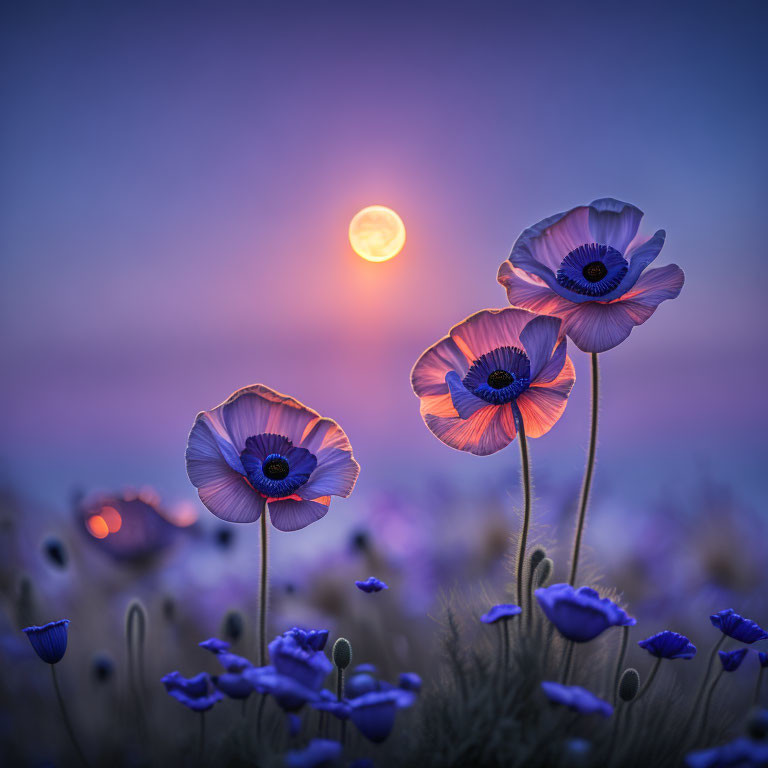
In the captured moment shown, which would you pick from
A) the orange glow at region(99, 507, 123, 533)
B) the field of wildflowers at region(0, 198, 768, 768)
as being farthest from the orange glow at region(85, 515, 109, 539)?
the field of wildflowers at region(0, 198, 768, 768)

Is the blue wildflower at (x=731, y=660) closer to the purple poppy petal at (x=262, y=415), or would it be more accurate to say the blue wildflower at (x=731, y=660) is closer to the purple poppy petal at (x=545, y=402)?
the purple poppy petal at (x=545, y=402)

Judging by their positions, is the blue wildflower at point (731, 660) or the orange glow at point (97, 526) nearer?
the blue wildflower at point (731, 660)

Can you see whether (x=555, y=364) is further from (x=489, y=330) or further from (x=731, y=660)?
(x=731, y=660)

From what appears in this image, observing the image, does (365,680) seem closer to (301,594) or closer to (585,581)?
(585,581)

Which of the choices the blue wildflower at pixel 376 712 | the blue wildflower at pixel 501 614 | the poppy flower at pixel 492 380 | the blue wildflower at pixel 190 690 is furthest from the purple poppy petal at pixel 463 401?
the blue wildflower at pixel 190 690

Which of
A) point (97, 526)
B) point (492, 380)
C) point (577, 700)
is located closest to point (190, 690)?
point (577, 700)
